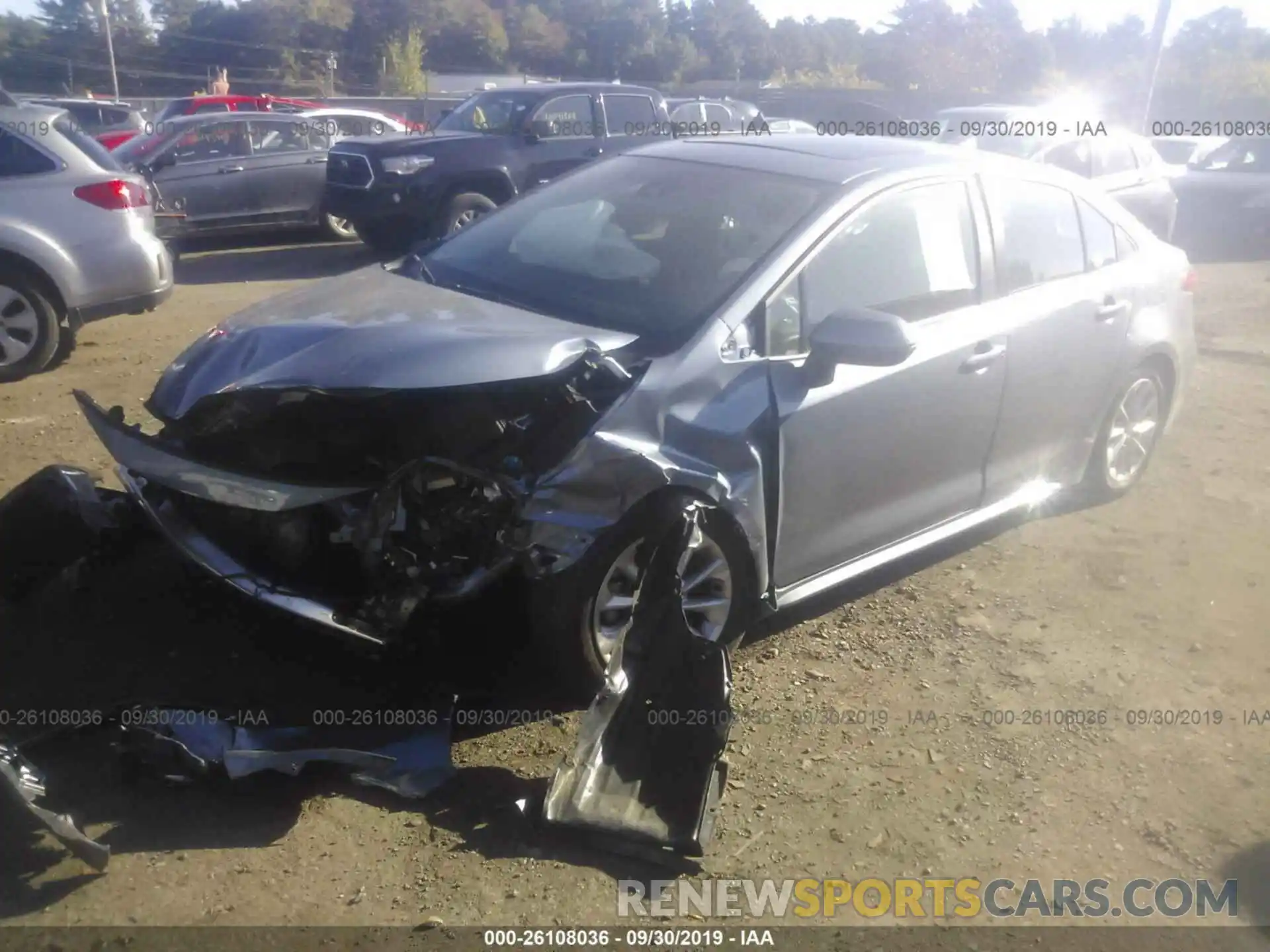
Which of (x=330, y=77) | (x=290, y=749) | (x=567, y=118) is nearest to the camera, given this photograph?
(x=290, y=749)

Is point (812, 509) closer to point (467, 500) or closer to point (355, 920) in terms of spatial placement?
point (467, 500)

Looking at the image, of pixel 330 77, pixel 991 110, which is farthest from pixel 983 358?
pixel 330 77

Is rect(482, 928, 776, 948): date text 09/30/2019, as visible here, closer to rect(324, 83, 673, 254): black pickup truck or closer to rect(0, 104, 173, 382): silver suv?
rect(0, 104, 173, 382): silver suv

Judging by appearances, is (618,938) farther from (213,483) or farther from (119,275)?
(119,275)

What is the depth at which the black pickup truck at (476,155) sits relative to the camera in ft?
36.6

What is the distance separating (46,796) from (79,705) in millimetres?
491

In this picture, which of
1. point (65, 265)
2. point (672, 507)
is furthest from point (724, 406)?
point (65, 265)

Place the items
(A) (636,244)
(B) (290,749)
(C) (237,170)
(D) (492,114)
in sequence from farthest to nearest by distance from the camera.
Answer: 1. (C) (237,170)
2. (D) (492,114)
3. (A) (636,244)
4. (B) (290,749)

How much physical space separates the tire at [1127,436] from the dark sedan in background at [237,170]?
8.84 meters

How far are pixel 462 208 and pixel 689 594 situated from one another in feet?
27.6

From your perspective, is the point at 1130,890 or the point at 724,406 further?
the point at 724,406

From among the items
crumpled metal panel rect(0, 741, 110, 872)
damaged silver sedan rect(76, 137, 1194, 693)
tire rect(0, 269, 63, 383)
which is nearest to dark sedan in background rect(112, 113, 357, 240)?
tire rect(0, 269, 63, 383)

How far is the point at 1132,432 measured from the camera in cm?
564

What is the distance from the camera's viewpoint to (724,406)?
3.58 m
